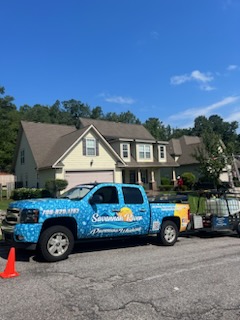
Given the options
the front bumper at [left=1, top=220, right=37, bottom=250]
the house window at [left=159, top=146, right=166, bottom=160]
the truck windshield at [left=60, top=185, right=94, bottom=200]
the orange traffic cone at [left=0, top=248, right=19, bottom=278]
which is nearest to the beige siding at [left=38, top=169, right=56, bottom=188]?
the house window at [left=159, top=146, right=166, bottom=160]

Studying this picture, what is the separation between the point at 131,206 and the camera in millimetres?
9109

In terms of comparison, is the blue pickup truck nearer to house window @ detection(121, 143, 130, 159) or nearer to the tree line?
house window @ detection(121, 143, 130, 159)

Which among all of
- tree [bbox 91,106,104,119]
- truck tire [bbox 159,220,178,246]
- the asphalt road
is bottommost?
the asphalt road

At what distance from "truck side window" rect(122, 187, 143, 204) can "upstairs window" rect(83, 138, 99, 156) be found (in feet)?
61.3

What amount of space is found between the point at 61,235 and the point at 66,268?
36.0 inches

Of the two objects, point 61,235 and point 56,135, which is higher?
point 56,135

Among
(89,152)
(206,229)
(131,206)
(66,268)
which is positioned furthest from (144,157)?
(66,268)

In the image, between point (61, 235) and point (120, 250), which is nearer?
point (61, 235)

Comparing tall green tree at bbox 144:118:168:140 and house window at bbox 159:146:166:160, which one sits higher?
tall green tree at bbox 144:118:168:140

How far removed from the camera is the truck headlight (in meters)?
7.41

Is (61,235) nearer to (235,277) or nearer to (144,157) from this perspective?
(235,277)

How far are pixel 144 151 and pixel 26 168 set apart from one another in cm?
1302

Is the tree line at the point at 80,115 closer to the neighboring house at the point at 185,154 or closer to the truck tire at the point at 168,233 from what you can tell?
the neighboring house at the point at 185,154

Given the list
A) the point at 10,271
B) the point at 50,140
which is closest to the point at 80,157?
the point at 50,140
